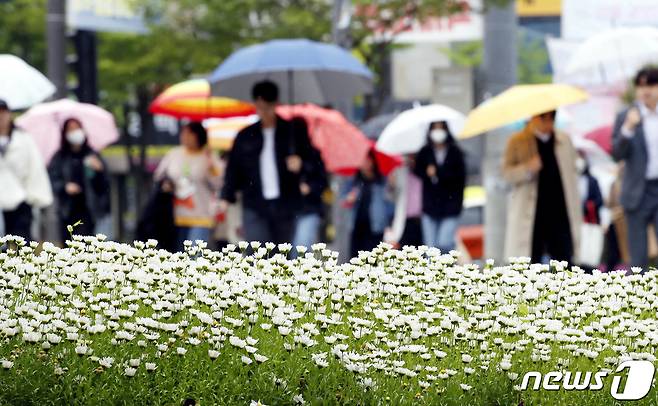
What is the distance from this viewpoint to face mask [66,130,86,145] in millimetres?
13164

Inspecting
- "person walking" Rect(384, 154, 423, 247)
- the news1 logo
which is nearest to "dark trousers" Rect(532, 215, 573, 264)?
"person walking" Rect(384, 154, 423, 247)

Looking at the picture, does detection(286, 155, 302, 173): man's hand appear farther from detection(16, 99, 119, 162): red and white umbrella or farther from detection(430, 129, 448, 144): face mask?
detection(16, 99, 119, 162): red and white umbrella

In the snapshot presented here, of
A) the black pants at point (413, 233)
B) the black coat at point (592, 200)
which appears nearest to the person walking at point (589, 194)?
the black coat at point (592, 200)

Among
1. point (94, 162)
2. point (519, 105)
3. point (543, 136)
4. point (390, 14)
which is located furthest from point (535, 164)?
point (390, 14)

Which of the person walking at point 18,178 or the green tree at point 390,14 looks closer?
the person walking at point 18,178

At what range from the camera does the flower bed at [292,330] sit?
551cm

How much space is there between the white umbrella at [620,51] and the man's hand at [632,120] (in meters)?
1.36

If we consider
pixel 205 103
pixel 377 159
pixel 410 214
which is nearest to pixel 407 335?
pixel 410 214

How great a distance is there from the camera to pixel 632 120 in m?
11.6

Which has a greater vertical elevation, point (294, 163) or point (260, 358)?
point (260, 358)

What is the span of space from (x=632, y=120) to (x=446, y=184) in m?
2.04

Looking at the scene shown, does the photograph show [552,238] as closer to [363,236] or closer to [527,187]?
[527,187]

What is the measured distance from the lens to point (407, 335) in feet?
19.2

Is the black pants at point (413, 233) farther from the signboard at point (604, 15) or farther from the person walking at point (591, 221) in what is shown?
the signboard at point (604, 15)
